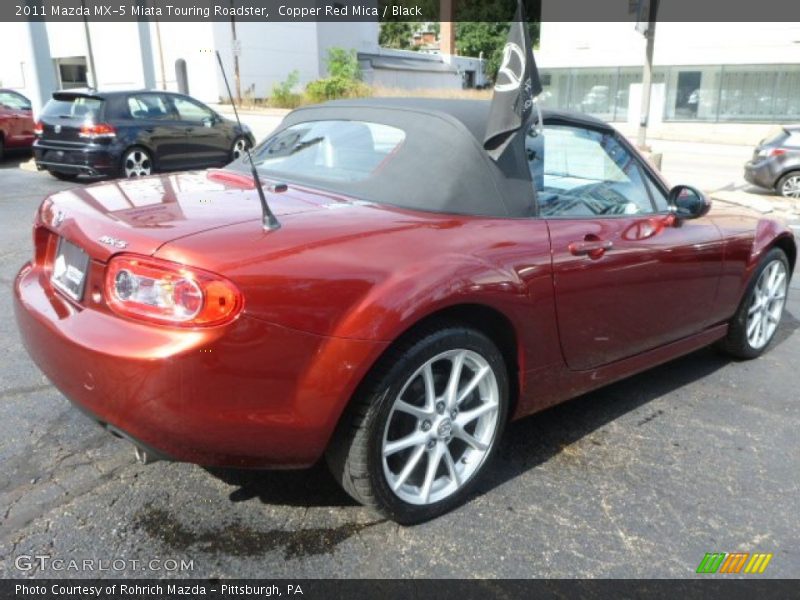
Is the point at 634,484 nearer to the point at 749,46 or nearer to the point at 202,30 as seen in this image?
the point at 749,46

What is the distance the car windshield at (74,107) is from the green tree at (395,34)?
199 ft

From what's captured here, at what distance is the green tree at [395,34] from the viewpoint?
224 ft

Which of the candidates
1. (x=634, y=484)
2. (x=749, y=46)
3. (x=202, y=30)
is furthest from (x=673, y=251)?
(x=202, y=30)

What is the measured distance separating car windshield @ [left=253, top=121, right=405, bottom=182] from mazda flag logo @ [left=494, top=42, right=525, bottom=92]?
482mm

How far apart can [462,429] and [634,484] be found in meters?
0.83

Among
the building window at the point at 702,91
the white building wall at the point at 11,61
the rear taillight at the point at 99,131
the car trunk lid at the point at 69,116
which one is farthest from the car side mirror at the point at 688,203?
the white building wall at the point at 11,61

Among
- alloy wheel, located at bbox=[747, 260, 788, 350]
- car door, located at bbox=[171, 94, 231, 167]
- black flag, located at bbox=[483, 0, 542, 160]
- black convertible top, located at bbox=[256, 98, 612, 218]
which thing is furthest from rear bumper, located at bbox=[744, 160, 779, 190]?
black flag, located at bbox=[483, 0, 542, 160]

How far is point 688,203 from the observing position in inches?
141

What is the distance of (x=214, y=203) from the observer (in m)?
2.61

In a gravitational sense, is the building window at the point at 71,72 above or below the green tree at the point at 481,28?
below

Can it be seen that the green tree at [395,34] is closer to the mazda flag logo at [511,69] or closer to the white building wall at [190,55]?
the white building wall at [190,55]

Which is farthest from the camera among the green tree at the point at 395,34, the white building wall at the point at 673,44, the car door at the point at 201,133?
the green tree at the point at 395,34

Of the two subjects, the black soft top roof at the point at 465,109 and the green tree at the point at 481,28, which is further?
the green tree at the point at 481,28

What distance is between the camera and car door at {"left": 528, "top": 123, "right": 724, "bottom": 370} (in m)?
2.95
